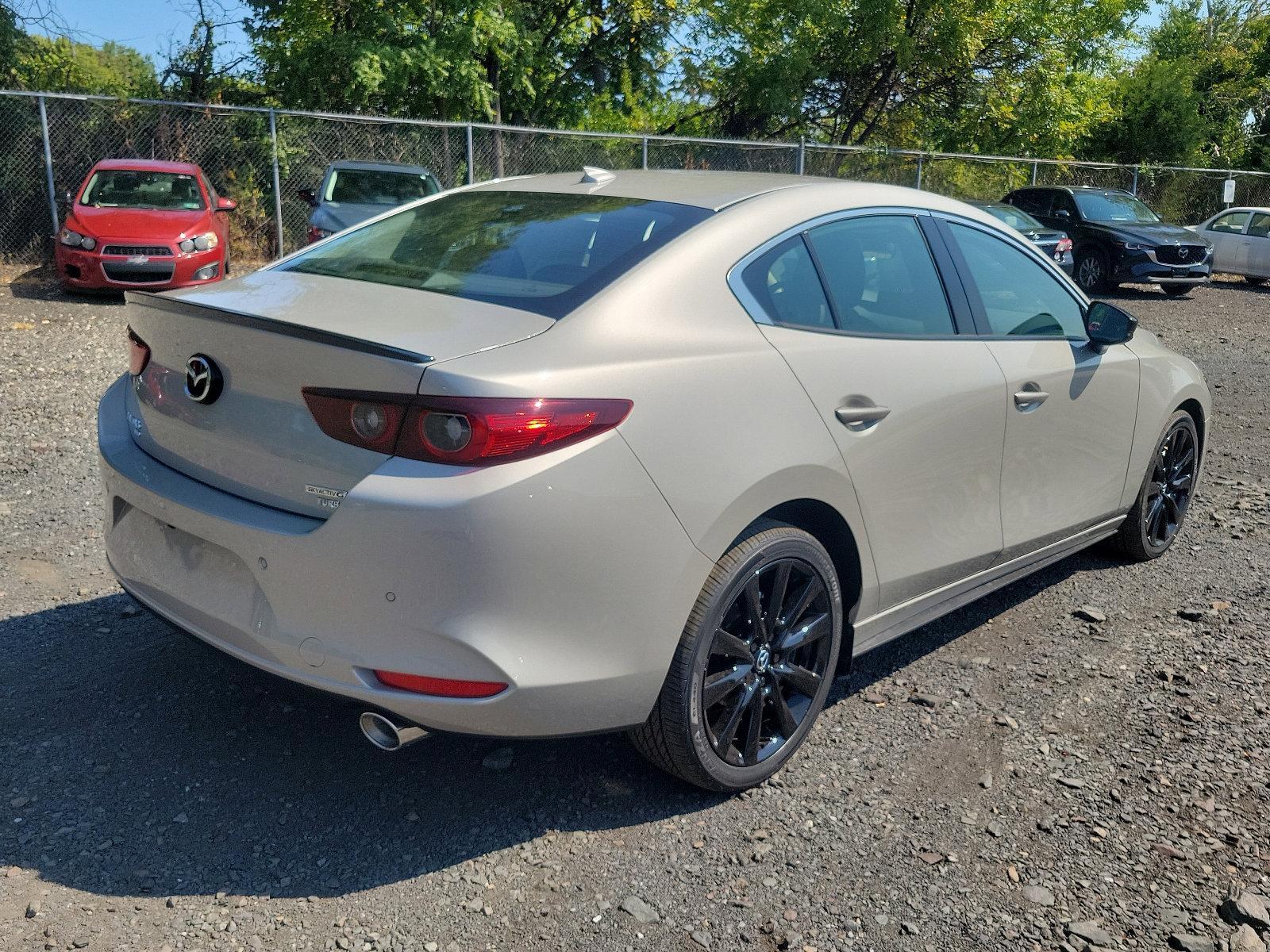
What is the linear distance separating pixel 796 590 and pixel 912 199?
57.3 inches

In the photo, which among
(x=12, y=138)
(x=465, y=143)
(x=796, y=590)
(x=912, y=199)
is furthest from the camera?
(x=465, y=143)

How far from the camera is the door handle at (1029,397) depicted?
3.94 metres

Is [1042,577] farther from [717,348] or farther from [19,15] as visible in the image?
[19,15]

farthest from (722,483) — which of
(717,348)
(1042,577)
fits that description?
(1042,577)

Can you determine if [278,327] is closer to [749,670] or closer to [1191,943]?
[749,670]

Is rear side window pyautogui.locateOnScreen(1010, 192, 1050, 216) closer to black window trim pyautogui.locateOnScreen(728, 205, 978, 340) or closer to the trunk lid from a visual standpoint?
black window trim pyautogui.locateOnScreen(728, 205, 978, 340)

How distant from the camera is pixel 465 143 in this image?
1755cm

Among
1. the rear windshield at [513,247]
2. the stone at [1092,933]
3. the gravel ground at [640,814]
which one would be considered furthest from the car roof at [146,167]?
the stone at [1092,933]

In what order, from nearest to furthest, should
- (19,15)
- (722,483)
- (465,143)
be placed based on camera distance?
1. (722,483)
2. (19,15)
3. (465,143)

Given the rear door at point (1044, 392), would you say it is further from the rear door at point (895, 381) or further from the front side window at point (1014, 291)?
the rear door at point (895, 381)

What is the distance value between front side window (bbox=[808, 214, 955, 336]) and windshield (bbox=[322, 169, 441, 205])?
11380mm

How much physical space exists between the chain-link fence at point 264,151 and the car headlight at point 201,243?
9.96 ft

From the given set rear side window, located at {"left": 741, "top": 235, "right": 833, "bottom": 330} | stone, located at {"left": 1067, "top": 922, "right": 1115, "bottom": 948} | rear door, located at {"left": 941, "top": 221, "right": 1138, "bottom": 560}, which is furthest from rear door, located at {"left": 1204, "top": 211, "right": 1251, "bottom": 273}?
stone, located at {"left": 1067, "top": 922, "right": 1115, "bottom": 948}

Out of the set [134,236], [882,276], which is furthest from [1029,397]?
[134,236]
